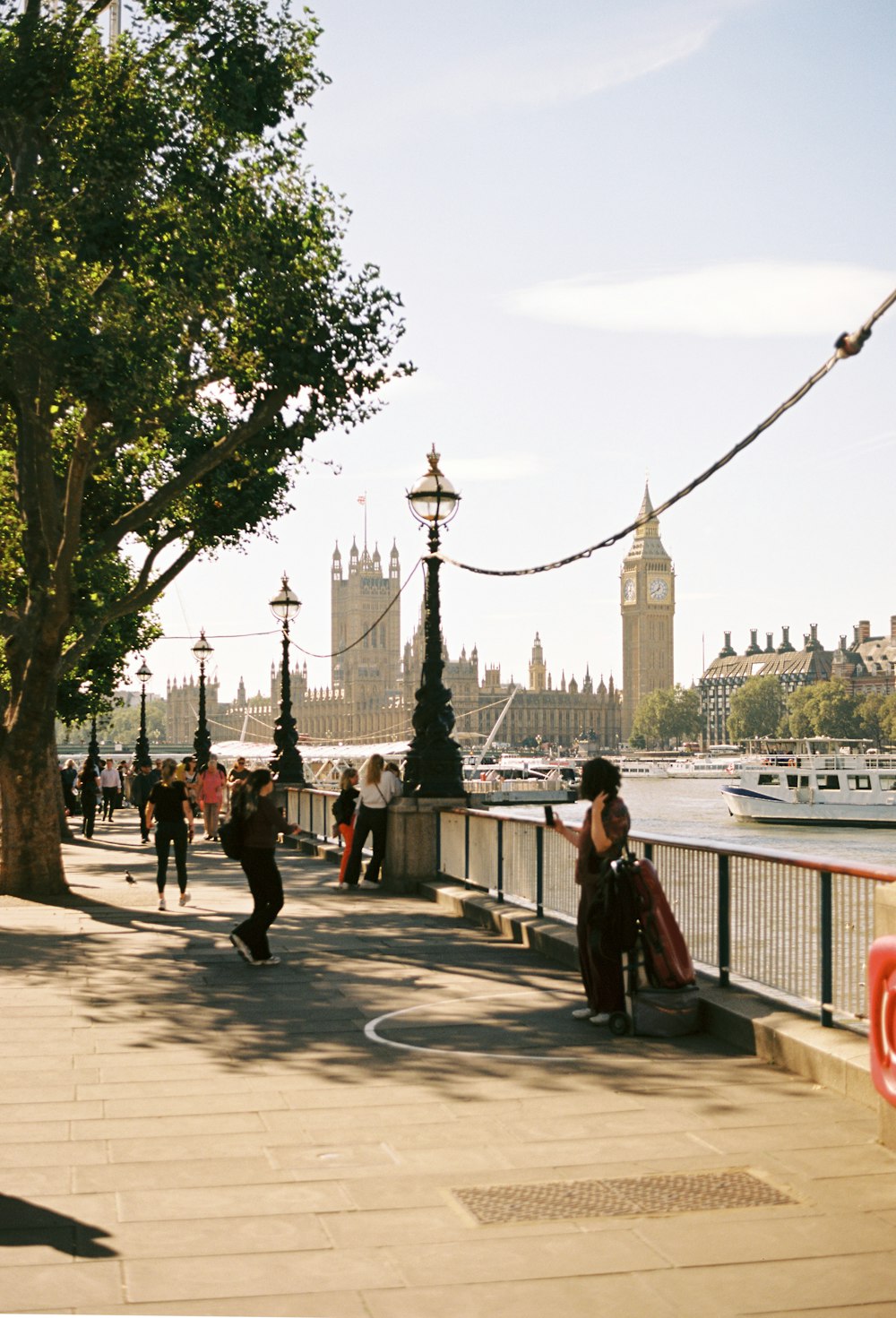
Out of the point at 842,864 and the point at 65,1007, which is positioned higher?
the point at 842,864

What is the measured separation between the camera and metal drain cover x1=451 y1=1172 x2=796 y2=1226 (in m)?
5.06

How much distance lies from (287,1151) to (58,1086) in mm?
1655

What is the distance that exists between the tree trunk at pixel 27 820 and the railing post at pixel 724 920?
31.2ft

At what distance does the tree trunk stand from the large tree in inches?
0.8

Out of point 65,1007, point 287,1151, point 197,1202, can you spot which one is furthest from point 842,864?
point 65,1007

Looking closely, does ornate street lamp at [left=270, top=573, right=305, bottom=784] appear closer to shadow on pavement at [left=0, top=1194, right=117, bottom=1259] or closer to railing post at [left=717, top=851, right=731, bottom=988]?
railing post at [left=717, top=851, right=731, bottom=988]

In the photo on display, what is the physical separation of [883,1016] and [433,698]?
35.2 feet

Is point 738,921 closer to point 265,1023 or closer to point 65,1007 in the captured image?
point 265,1023

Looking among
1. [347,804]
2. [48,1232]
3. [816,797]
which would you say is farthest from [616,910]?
[816,797]

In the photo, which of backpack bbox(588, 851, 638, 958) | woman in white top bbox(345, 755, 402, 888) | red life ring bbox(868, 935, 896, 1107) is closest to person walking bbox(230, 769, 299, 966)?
backpack bbox(588, 851, 638, 958)

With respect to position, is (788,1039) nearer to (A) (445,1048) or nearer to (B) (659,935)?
(B) (659,935)

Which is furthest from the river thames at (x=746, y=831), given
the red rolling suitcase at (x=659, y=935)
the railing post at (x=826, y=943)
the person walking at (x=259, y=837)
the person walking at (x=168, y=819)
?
the railing post at (x=826, y=943)

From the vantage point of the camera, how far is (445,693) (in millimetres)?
16688

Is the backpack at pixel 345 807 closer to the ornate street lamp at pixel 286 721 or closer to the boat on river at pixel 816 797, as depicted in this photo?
the ornate street lamp at pixel 286 721
